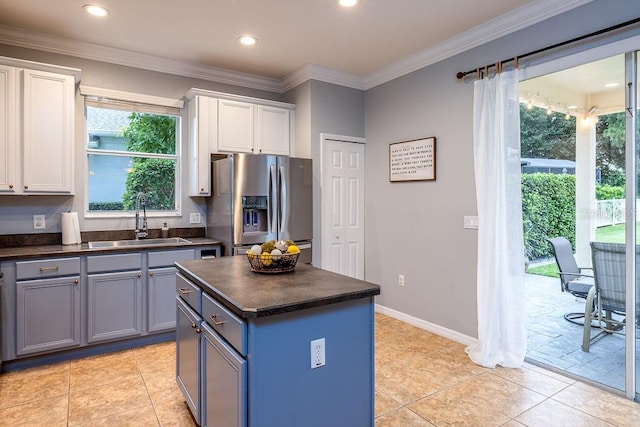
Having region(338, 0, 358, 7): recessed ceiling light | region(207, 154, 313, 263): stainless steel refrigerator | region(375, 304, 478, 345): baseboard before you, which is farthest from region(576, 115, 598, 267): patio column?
region(207, 154, 313, 263): stainless steel refrigerator

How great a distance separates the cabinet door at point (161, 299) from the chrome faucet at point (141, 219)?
1.91 feet

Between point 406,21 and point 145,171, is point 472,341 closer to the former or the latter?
point 406,21

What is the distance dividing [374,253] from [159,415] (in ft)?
9.17

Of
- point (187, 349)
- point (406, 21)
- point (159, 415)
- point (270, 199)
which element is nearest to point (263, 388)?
point (187, 349)

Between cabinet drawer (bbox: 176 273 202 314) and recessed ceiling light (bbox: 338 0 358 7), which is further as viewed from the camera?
recessed ceiling light (bbox: 338 0 358 7)

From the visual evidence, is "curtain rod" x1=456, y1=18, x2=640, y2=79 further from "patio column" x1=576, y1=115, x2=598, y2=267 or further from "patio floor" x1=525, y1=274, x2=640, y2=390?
"patio floor" x1=525, y1=274, x2=640, y2=390

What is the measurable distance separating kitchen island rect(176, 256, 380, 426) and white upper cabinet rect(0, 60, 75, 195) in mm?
2117

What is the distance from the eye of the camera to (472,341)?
3.34 meters

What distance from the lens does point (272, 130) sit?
4262 mm

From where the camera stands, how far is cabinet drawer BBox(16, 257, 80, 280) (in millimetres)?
2850

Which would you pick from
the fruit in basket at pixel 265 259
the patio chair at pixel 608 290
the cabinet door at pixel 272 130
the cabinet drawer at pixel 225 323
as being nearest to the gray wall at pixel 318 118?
the cabinet door at pixel 272 130

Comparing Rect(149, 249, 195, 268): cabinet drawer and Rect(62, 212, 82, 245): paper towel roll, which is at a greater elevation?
Rect(62, 212, 82, 245): paper towel roll

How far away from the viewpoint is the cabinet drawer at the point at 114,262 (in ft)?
10.2

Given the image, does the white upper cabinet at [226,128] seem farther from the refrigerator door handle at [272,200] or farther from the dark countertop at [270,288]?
the dark countertop at [270,288]
